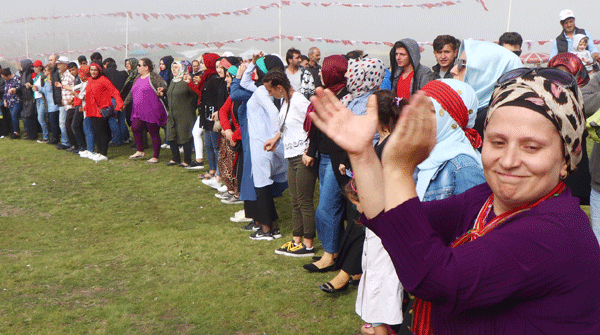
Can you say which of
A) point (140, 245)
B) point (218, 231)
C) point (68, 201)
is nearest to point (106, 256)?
point (140, 245)

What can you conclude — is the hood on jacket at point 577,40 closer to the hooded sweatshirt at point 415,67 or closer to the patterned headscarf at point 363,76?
the hooded sweatshirt at point 415,67

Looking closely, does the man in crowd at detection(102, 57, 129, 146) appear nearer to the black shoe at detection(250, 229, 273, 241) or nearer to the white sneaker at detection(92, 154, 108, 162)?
the white sneaker at detection(92, 154, 108, 162)

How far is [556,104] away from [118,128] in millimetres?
11371

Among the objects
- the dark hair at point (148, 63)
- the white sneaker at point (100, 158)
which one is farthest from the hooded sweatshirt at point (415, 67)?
the white sneaker at point (100, 158)

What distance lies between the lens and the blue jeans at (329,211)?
4477 mm

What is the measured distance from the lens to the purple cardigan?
1021 millimetres

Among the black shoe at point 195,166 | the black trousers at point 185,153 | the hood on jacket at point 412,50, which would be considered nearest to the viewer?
the hood on jacket at point 412,50

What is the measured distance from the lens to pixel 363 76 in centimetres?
423

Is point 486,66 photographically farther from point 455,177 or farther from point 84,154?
point 84,154

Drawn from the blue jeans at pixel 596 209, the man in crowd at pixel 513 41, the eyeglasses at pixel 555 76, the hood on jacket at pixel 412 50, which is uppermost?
the man in crowd at pixel 513 41

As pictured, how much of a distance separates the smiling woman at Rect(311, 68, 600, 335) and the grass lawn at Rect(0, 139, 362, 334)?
8.98 ft

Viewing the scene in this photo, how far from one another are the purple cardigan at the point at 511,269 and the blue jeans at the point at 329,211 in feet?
10.9

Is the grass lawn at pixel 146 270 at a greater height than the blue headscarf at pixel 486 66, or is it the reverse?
the blue headscarf at pixel 486 66

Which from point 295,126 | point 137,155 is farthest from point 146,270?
point 137,155
